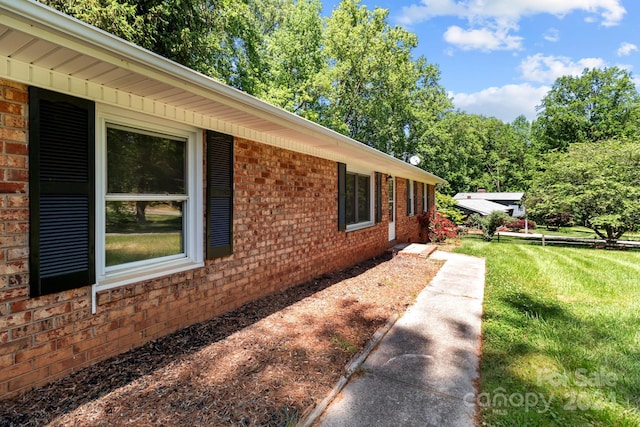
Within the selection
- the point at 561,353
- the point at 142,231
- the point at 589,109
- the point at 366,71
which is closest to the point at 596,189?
the point at 366,71

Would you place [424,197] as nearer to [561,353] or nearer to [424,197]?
[424,197]

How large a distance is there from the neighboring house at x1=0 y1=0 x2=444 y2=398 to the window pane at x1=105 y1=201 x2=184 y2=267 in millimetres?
14

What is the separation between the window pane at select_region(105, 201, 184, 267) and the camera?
2982 mm

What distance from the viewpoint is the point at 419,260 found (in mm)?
8523

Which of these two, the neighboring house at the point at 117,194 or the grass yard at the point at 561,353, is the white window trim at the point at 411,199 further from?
the neighboring house at the point at 117,194

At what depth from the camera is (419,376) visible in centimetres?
283

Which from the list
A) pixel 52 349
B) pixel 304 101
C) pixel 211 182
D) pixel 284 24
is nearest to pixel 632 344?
pixel 211 182

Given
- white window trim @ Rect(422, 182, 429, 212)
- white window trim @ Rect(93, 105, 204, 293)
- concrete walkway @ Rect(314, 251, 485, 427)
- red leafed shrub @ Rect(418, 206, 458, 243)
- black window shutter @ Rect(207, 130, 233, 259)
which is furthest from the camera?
white window trim @ Rect(422, 182, 429, 212)

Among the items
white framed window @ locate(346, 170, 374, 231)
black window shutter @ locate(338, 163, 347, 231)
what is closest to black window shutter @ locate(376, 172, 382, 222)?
white framed window @ locate(346, 170, 374, 231)

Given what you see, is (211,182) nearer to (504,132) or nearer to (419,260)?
(419,260)

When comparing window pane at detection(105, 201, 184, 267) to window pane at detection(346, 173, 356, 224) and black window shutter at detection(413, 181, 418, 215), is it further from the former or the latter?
black window shutter at detection(413, 181, 418, 215)

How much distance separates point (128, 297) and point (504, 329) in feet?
13.8

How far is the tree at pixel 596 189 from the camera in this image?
13664mm

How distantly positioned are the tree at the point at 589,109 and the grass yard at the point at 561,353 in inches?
1408
